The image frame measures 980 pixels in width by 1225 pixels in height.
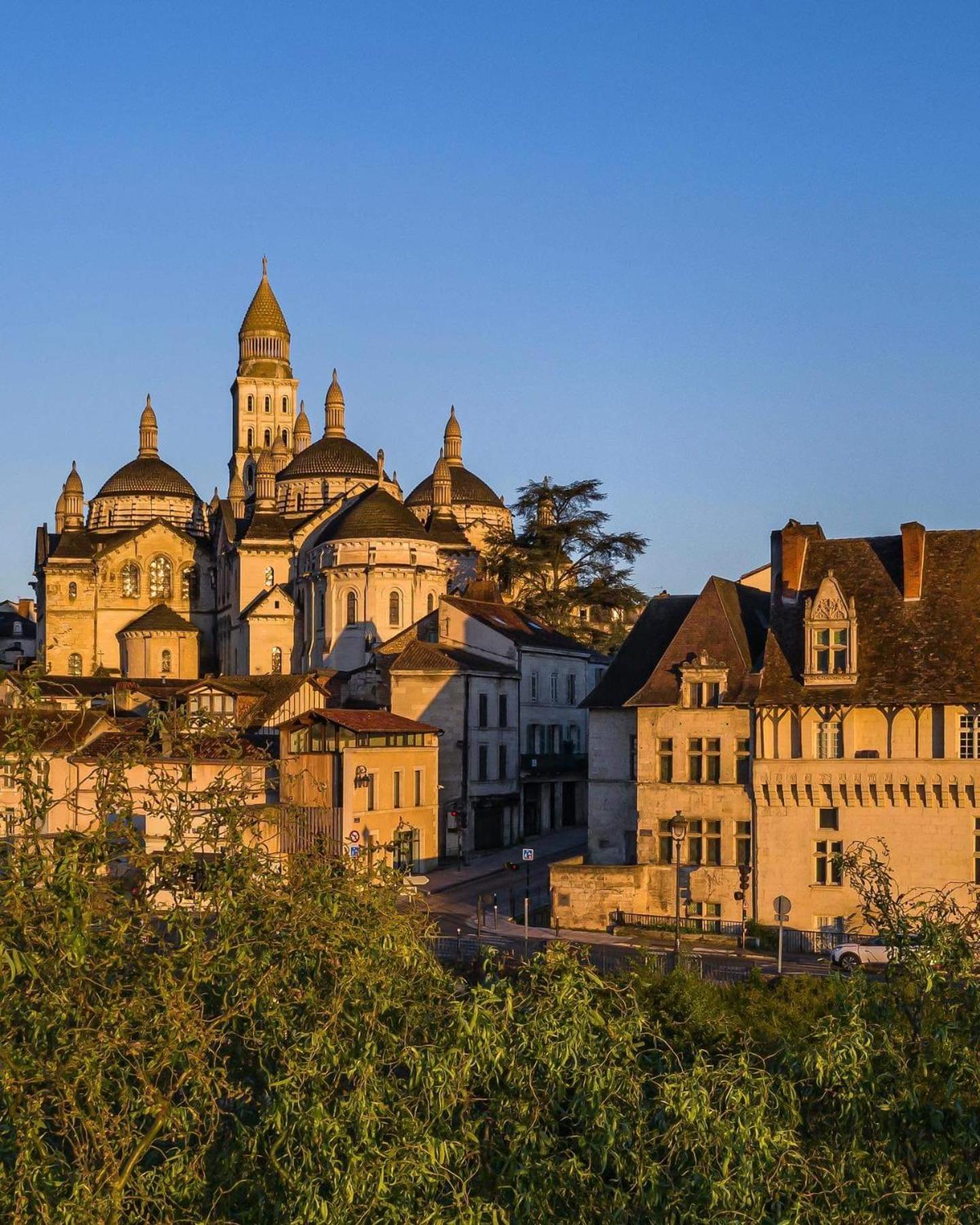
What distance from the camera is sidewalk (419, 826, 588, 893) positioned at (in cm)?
5666

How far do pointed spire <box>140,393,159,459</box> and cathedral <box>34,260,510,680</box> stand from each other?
0.38ft

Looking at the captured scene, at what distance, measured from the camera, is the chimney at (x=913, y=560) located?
151 ft

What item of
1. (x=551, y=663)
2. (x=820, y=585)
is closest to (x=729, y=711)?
(x=820, y=585)

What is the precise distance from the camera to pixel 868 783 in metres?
43.4

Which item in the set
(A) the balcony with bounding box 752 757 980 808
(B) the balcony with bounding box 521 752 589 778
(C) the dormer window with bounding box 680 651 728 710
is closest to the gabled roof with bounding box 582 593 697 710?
(C) the dormer window with bounding box 680 651 728 710

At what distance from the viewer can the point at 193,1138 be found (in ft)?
59.6

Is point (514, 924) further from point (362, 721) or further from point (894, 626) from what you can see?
point (894, 626)

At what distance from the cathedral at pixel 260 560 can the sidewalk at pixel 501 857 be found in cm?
2534

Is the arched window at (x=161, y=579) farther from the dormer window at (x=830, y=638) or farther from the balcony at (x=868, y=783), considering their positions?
the dormer window at (x=830, y=638)

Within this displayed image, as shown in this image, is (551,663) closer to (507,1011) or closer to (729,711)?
(729,711)

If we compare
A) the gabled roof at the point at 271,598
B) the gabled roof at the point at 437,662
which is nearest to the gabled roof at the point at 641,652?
the gabled roof at the point at 437,662

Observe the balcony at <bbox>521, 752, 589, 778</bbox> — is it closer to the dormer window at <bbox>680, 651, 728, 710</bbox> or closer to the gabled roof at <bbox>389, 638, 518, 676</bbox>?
the gabled roof at <bbox>389, 638, 518, 676</bbox>

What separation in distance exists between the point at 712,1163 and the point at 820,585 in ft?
102

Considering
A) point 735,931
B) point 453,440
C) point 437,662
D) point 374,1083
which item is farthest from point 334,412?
point 374,1083
